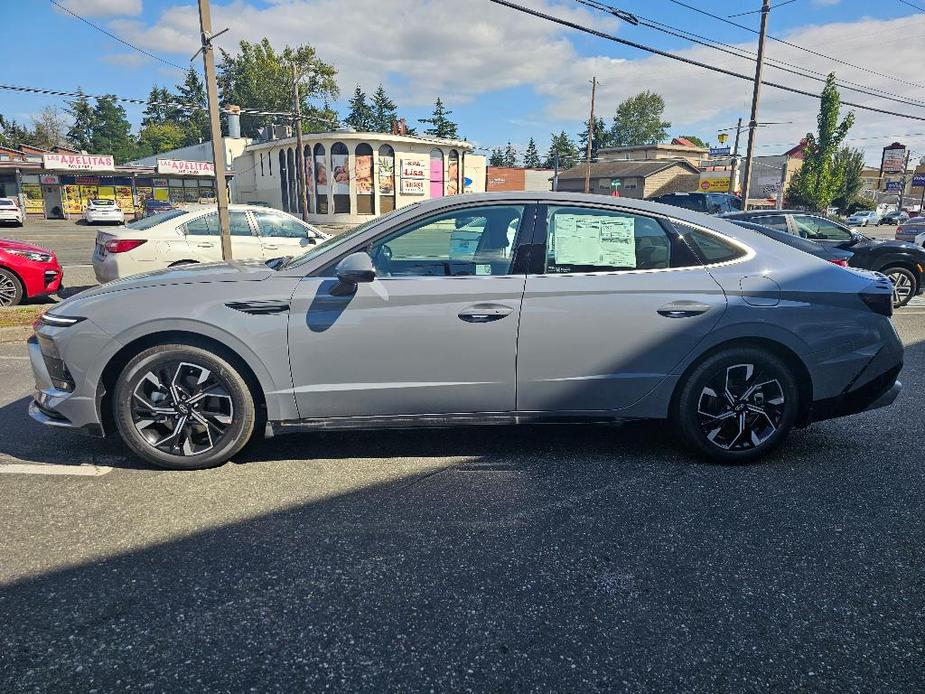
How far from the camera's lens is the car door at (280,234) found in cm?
948

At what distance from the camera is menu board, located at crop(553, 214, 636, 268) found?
11.6 feet

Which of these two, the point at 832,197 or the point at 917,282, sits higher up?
the point at 832,197

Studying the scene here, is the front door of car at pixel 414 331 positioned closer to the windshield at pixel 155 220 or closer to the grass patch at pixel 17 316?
the grass patch at pixel 17 316

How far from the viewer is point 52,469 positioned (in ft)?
11.6

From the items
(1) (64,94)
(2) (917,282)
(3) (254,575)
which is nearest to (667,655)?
(3) (254,575)

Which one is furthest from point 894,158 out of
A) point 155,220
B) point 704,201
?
point 155,220

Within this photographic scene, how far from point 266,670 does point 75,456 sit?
8.10ft

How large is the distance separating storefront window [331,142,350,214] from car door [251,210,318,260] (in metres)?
30.7

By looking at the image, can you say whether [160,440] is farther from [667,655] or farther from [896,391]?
[896,391]

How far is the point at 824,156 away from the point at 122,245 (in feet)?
134

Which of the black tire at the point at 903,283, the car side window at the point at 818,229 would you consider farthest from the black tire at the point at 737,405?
the black tire at the point at 903,283

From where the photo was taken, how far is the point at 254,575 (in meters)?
2.54

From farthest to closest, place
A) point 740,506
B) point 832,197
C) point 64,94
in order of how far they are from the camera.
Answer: point 832,197
point 64,94
point 740,506

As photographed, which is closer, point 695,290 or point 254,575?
point 254,575
